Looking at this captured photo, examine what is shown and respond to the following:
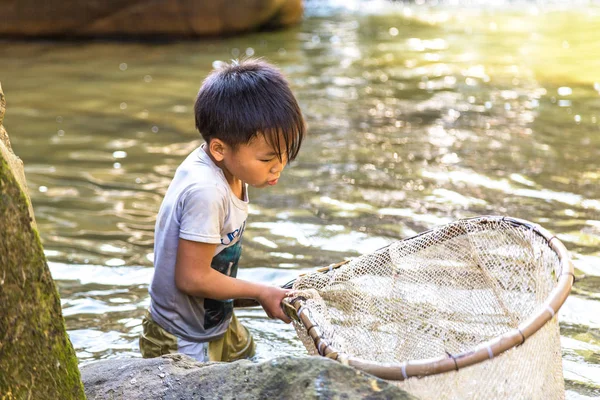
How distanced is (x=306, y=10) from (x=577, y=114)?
677cm

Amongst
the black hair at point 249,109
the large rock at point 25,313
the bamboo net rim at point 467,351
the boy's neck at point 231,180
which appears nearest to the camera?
the large rock at point 25,313

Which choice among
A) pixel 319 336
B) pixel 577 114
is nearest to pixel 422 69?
pixel 577 114

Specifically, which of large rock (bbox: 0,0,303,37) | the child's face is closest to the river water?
large rock (bbox: 0,0,303,37)

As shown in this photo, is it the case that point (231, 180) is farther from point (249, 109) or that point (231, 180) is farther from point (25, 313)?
point (25, 313)

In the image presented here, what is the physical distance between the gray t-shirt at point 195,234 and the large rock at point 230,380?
30 centimetres

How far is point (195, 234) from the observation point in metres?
2.60

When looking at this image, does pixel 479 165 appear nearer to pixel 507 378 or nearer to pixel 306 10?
pixel 507 378

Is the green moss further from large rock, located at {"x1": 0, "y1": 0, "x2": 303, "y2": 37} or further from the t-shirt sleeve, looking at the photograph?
large rock, located at {"x1": 0, "y1": 0, "x2": 303, "y2": 37}

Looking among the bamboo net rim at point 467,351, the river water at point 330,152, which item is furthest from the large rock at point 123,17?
the bamboo net rim at point 467,351

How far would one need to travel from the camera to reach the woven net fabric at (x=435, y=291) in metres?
2.65

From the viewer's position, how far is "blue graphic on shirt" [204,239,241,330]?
280cm

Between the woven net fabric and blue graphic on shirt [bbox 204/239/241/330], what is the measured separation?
26 centimetres

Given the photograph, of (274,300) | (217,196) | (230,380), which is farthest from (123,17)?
(230,380)

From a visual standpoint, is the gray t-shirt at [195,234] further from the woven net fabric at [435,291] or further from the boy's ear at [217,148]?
the woven net fabric at [435,291]
